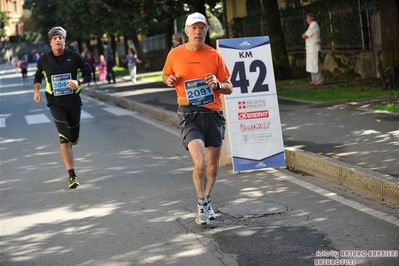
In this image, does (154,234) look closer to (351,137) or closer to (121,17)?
(351,137)

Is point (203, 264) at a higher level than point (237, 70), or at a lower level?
lower

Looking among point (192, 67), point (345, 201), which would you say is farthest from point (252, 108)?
point (192, 67)

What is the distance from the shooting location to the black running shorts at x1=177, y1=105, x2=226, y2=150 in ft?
24.7

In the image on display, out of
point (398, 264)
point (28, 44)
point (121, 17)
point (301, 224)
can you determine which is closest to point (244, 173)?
point (301, 224)

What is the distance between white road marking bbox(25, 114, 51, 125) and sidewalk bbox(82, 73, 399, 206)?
127 inches

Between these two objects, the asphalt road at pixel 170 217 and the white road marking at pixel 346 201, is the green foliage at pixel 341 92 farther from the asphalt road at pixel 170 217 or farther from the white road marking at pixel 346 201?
the white road marking at pixel 346 201

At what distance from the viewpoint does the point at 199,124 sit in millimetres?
7582

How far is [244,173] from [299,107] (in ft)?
21.2

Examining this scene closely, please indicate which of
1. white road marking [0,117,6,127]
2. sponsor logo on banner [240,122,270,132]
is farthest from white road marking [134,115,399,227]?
white road marking [0,117,6,127]

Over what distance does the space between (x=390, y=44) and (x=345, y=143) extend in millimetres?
7642

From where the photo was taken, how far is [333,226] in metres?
7.12

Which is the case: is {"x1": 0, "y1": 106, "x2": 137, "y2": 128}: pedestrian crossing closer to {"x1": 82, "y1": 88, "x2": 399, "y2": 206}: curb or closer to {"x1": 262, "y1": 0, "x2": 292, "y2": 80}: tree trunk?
{"x1": 262, "y1": 0, "x2": 292, "y2": 80}: tree trunk

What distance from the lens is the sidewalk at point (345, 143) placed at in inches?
339

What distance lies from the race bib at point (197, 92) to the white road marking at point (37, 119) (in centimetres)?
1241
